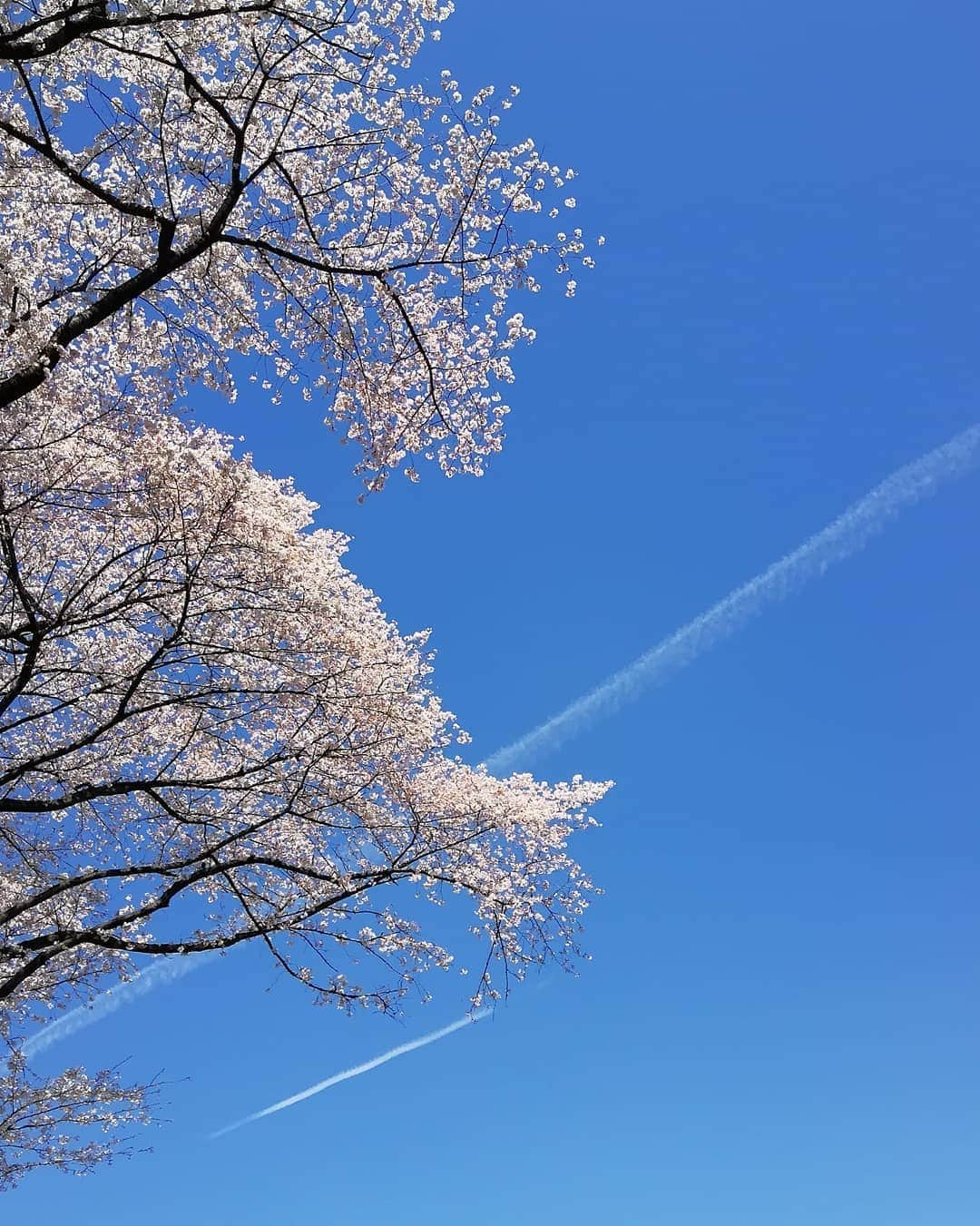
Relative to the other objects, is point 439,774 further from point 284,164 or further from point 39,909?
point 284,164

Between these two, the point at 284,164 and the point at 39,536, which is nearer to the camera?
the point at 284,164

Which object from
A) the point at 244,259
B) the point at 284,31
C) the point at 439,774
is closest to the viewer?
the point at 284,31

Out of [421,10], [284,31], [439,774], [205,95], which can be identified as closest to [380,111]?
[421,10]

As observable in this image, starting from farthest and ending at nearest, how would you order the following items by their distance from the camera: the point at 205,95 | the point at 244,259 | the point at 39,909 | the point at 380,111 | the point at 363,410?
the point at 39,909 < the point at 363,410 < the point at 244,259 < the point at 380,111 < the point at 205,95

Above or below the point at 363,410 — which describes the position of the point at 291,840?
below

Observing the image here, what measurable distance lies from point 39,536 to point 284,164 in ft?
17.0

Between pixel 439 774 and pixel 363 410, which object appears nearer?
pixel 363 410

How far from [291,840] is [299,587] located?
148 inches

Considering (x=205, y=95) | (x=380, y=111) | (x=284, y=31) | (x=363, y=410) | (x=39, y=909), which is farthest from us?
(x=39, y=909)

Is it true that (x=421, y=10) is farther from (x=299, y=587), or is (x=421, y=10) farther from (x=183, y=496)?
(x=299, y=587)

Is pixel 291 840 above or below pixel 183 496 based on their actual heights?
below

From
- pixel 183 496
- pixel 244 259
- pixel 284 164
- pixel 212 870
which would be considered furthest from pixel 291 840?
pixel 284 164

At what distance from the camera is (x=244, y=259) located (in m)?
9.95

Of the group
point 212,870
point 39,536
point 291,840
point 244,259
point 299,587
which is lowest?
point 212,870
